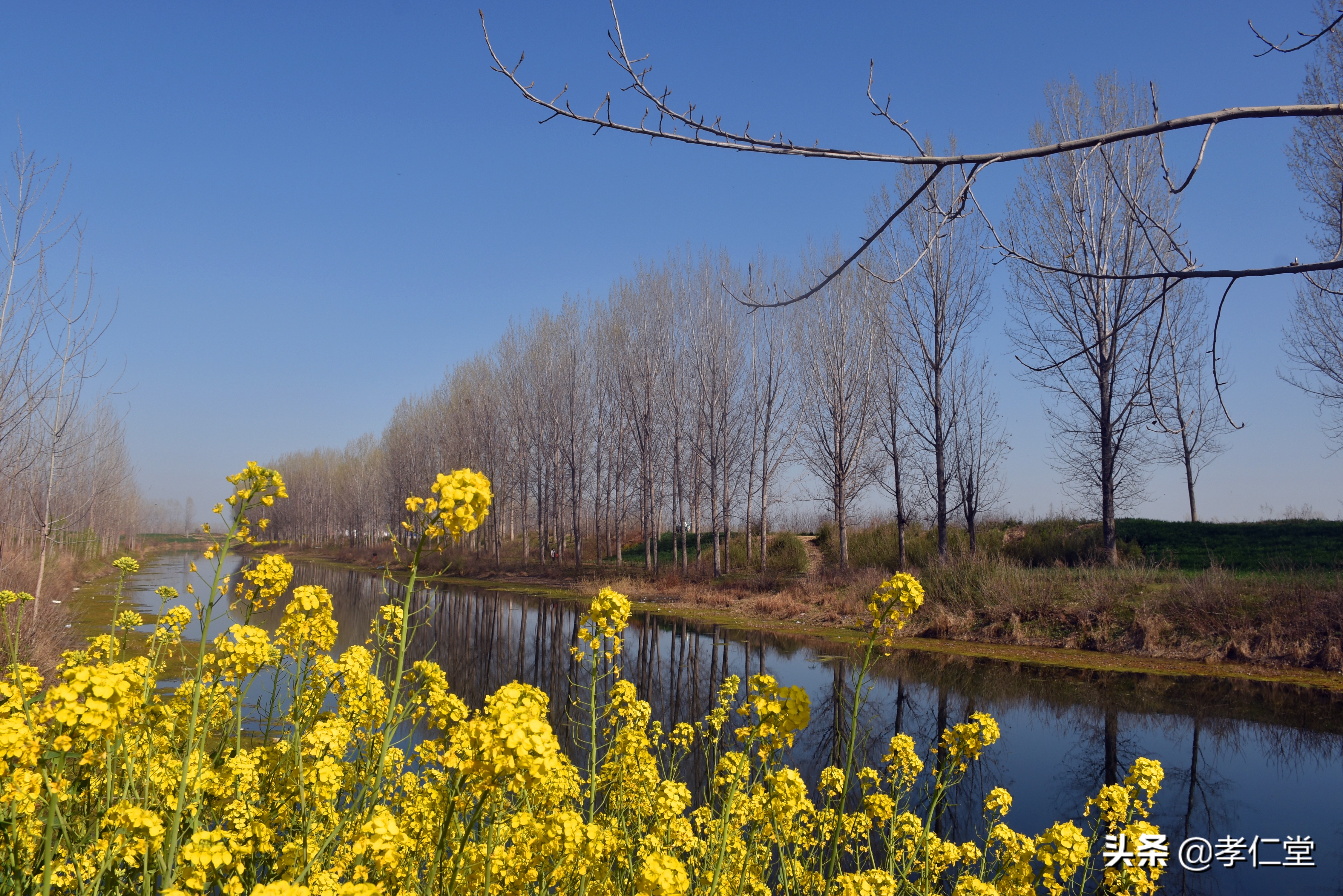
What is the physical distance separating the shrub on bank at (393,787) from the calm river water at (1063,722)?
0.56m

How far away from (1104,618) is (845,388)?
10222 millimetres

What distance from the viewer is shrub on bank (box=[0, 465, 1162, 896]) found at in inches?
62.2

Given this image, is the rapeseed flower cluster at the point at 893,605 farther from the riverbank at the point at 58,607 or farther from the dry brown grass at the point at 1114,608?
the dry brown grass at the point at 1114,608

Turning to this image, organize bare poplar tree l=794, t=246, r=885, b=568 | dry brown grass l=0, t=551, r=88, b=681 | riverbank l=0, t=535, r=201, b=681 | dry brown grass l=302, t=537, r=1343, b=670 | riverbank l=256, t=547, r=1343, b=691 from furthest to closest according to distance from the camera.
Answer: bare poplar tree l=794, t=246, r=885, b=568 < dry brown grass l=302, t=537, r=1343, b=670 < riverbank l=256, t=547, r=1343, b=691 < riverbank l=0, t=535, r=201, b=681 < dry brown grass l=0, t=551, r=88, b=681

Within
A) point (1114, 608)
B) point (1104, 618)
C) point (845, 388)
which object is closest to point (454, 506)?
point (1104, 618)

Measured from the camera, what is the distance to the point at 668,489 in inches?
1080

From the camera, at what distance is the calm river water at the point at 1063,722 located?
5191 millimetres

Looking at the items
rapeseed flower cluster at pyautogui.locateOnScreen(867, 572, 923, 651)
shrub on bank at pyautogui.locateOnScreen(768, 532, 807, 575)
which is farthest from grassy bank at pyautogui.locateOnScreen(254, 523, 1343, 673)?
rapeseed flower cluster at pyautogui.locateOnScreen(867, 572, 923, 651)

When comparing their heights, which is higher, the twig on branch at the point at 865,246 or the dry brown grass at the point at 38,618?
the twig on branch at the point at 865,246

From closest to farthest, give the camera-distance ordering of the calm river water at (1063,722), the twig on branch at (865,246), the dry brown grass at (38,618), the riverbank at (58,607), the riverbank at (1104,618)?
the twig on branch at (865,246)
the calm river water at (1063,722)
the dry brown grass at (38,618)
the riverbank at (58,607)
the riverbank at (1104,618)

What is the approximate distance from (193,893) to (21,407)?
10.1 metres

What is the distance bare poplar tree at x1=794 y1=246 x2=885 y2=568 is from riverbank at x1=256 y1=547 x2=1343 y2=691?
4253mm

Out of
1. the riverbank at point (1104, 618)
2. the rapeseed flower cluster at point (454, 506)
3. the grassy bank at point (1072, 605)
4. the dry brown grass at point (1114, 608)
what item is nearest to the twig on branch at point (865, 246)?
the rapeseed flower cluster at point (454, 506)

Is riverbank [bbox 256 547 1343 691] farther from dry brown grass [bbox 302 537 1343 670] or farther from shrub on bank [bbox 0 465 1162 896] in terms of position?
shrub on bank [bbox 0 465 1162 896]
